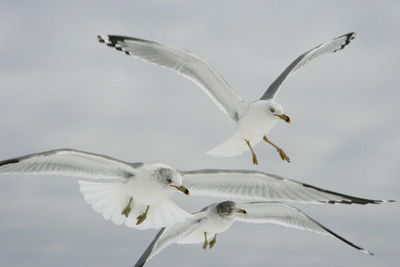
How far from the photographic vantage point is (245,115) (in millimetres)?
6250

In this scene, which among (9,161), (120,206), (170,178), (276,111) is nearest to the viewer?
(9,161)

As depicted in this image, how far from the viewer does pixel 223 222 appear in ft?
18.2

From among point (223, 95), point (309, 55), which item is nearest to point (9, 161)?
point (223, 95)

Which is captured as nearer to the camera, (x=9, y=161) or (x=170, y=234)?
(x=9, y=161)

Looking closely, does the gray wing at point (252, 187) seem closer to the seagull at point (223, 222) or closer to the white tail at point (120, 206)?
the seagull at point (223, 222)

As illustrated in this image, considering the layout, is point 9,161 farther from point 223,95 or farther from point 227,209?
point 223,95

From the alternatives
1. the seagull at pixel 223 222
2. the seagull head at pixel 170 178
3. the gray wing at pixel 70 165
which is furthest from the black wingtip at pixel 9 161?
the seagull at pixel 223 222

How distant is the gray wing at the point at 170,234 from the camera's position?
515cm

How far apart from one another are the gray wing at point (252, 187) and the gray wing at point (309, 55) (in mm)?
1498

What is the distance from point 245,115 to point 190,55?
0.88 m

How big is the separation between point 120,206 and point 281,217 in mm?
1794

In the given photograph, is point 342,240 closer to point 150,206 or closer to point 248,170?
point 248,170

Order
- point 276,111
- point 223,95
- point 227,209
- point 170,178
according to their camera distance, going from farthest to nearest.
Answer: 1. point 223,95
2. point 276,111
3. point 227,209
4. point 170,178

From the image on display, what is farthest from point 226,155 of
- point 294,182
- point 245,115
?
point 294,182
